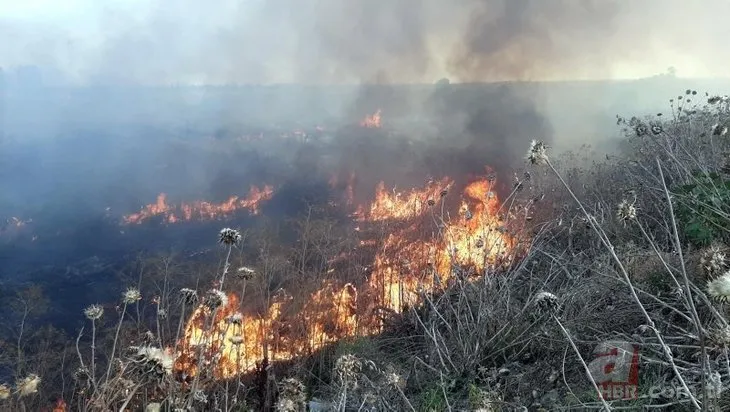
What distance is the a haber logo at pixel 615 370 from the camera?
240 centimetres

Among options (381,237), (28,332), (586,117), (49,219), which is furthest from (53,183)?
(586,117)

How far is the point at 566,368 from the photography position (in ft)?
10.0

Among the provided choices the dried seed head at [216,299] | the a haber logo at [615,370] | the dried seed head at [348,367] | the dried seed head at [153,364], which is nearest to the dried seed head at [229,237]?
the dried seed head at [216,299]

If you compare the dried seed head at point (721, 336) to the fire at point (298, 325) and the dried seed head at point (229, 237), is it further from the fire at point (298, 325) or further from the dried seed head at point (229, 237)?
the fire at point (298, 325)

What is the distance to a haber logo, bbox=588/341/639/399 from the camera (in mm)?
2404

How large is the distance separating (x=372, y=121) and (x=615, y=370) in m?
47.0

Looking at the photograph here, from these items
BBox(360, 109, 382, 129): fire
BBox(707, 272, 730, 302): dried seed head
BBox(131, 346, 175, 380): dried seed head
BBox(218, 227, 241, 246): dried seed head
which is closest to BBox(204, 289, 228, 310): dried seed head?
BBox(218, 227, 241, 246): dried seed head

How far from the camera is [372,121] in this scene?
48.4m

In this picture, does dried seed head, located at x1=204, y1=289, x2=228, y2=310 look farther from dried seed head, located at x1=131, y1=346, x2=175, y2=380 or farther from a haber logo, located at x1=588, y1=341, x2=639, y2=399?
a haber logo, located at x1=588, y1=341, x2=639, y2=399

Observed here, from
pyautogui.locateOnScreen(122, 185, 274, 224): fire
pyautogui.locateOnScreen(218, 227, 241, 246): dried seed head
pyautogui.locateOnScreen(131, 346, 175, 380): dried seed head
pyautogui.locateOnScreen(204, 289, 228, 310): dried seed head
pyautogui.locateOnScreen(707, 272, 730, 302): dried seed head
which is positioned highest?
pyautogui.locateOnScreen(122, 185, 274, 224): fire

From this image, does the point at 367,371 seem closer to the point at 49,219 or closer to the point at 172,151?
the point at 49,219

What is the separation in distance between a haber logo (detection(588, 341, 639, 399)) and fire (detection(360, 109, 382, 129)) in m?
42.4

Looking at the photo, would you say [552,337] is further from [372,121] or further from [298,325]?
[372,121]

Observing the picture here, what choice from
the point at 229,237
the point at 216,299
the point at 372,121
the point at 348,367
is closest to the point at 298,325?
the point at 229,237
